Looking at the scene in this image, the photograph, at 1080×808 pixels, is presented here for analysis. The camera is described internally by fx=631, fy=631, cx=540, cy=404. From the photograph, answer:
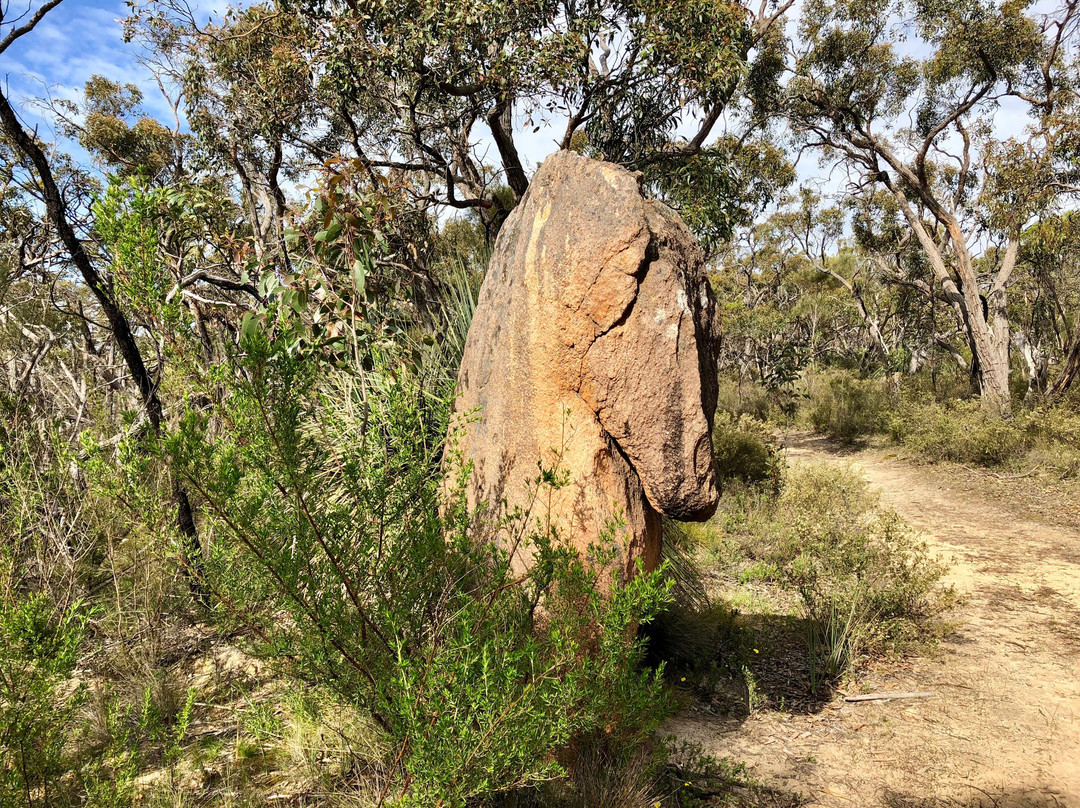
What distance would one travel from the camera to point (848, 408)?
14617 millimetres

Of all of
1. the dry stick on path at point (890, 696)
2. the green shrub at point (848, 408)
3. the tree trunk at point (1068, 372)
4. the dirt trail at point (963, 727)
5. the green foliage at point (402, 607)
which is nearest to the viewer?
the green foliage at point (402, 607)

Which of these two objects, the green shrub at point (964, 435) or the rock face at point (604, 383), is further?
the green shrub at point (964, 435)

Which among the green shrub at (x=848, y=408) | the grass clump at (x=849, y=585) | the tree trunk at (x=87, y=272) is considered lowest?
the grass clump at (x=849, y=585)

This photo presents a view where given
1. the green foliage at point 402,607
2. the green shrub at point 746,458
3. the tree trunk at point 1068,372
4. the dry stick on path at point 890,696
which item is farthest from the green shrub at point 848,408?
the green foliage at point 402,607

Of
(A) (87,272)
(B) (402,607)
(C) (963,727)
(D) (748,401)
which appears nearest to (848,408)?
(D) (748,401)

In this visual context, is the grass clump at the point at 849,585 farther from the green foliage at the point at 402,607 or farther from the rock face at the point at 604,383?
the green foliage at the point at 402,607

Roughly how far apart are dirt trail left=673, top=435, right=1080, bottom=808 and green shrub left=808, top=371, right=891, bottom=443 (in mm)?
8381

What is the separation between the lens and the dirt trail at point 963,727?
10.3ft

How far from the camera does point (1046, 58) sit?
1140 cm

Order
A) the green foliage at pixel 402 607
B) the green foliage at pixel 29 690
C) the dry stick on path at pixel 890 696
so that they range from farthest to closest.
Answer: the dry stick on path at pixel 890 696 < the green foliage at pixel 29 690 < the green foliage at pixel 402 607

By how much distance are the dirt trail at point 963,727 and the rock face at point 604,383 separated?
1.39 metres

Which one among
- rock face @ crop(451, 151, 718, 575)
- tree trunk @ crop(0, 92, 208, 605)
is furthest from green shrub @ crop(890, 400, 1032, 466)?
tree trunk @ crop(0, 92, 208, 605)

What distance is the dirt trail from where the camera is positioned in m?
3.15

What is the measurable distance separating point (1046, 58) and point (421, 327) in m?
13.4
